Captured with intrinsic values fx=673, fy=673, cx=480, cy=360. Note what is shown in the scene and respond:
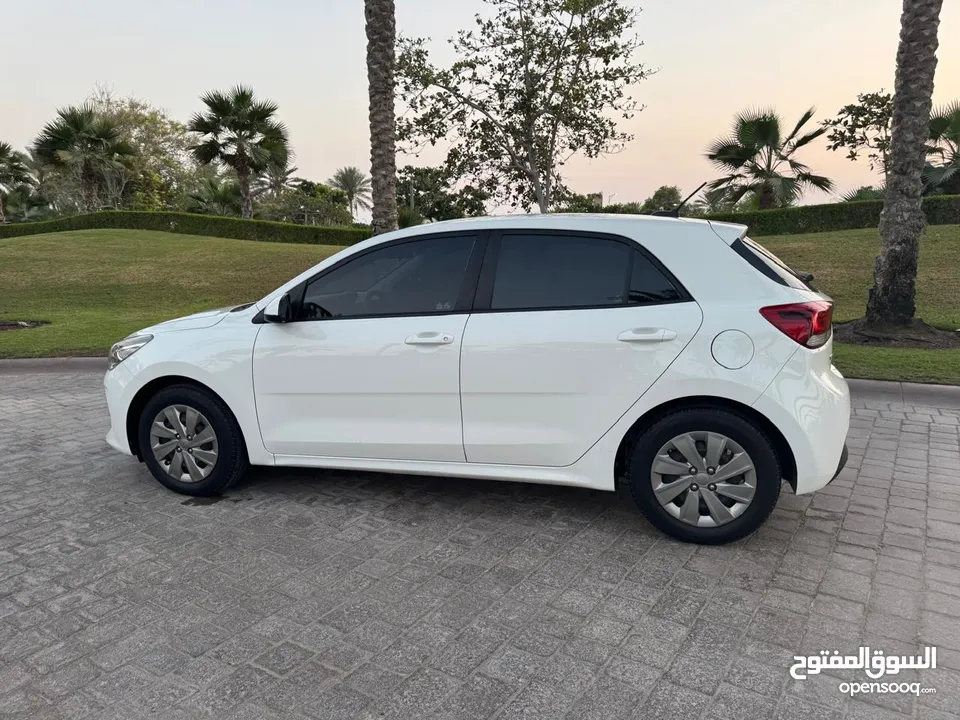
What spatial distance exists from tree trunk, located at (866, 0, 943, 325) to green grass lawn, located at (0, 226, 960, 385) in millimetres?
1096

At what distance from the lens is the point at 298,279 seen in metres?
3.99

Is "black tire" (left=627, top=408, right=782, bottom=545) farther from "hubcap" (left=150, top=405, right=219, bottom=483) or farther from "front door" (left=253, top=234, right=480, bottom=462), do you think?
"hubcap" (left=150, top=405, right=219, bottom=483)

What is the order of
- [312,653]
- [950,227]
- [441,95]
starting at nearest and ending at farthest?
1. [312,653]
2. [441,95]
3. [950,227]

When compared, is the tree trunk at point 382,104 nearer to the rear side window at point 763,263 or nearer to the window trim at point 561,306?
the window trim at point 561,306

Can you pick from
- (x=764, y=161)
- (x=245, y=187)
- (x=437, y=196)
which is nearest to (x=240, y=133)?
(x=245, y=187)

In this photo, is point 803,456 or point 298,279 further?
point 298,279

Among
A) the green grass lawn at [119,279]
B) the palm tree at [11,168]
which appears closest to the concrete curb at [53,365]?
the green grass lawn at [119,279]

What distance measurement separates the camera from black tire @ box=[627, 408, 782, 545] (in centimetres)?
326

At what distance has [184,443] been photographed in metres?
4.19

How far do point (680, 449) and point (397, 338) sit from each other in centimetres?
160

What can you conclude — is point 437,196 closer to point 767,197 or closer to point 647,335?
point 767,197

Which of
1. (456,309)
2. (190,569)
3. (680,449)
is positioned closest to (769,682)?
(680,449)

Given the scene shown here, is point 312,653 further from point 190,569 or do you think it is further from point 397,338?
point 397,338

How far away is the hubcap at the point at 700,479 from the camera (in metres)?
3.30
